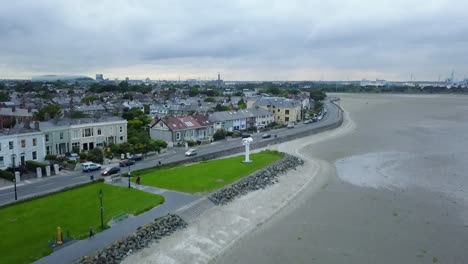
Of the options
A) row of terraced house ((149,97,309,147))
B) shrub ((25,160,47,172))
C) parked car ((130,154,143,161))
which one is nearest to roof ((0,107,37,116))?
row of terraced house ((149,97,309,147))

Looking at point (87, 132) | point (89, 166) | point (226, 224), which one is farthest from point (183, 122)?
point (226, 224)

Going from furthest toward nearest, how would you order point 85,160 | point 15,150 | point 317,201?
point 85,160, point 15,150, point 317,201

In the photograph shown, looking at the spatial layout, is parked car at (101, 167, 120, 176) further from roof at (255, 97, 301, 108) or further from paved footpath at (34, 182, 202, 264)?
roof at (255, 97, 301, 108)

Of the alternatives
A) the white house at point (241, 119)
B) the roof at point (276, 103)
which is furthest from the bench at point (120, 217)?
the roof at point (276, 103)

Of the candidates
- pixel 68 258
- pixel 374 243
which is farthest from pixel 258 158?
pixel 68 258

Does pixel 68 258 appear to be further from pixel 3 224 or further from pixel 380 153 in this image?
pixel 380 153
